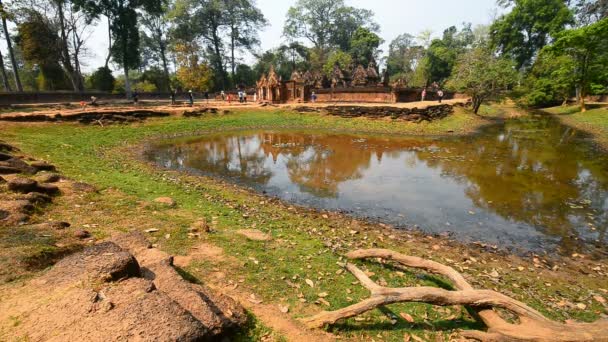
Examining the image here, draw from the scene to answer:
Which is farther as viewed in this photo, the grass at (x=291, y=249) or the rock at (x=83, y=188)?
the rock at (x=83, y=188)

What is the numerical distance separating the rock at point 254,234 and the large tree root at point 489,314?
2.63 metres

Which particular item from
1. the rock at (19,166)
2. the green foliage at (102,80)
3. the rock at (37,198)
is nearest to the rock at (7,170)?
the rock at (19,166)

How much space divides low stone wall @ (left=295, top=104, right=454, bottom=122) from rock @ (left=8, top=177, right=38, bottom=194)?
79.2ft

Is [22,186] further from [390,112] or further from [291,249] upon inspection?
[390,112]

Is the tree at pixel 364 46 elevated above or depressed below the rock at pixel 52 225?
above

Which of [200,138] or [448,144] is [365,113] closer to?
[448,144]

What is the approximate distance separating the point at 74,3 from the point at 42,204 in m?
34.6

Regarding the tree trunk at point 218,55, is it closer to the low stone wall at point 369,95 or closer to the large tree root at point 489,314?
the low stone wall at point 369,95

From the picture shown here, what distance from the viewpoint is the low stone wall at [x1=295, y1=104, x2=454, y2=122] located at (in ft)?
85.1

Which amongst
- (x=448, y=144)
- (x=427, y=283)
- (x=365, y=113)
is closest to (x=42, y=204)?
(x=427, y=283)

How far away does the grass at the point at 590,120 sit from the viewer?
2129cm

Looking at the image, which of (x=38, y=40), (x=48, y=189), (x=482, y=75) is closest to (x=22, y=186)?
(x=48, y=189)

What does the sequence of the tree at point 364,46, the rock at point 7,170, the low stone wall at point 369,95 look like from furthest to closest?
1. the tree at point 364,46
2. the low stone wall at point 369,95
3. the rock at point 7,170

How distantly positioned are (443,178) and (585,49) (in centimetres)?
3161
